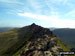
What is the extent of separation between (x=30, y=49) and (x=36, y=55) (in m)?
17.5

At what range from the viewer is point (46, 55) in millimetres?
183375

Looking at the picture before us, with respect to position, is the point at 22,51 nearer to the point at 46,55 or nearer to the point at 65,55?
the point at 46,55

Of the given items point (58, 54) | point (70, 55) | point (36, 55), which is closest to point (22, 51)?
point (36, 55)

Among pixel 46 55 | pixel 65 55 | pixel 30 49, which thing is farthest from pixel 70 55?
pixel 30 49

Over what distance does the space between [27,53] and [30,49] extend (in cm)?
804

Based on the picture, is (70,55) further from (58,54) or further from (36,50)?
(36,50)

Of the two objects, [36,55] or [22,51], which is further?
[22,51]

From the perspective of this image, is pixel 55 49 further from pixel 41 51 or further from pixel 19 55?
pixel 19 55

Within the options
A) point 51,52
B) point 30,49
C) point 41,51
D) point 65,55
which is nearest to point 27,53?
point 30,49

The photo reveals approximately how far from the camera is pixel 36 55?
7283 inches

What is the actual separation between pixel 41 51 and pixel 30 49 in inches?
622

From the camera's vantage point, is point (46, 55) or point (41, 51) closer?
point (46, 55)

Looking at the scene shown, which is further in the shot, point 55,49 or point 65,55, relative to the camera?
point 55,49

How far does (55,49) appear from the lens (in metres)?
197
